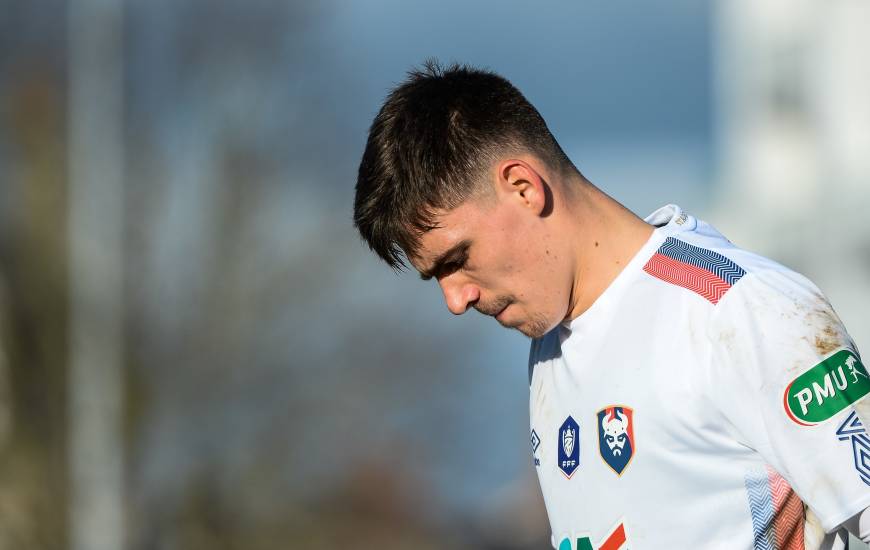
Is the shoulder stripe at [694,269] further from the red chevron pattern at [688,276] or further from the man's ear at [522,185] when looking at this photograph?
the man's ear at [522,185]

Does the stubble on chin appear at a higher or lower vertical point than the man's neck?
lower

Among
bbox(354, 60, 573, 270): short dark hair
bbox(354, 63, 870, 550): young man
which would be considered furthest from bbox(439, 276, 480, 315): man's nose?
bbox(354, 60, 573, 270): short dark hair

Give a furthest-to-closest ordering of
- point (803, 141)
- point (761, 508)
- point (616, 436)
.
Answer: point (803, 141) < point (616, 436) < point (761, 508)

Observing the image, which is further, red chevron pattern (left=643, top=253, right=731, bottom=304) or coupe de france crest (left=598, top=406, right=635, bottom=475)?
coupe de france crest (left=598, top=406, right=635, bottom=475)

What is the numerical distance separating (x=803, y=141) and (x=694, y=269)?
788 centimetres

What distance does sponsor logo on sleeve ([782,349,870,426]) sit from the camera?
2.43 meters

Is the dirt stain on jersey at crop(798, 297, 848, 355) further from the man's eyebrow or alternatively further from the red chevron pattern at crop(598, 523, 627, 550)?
the man's eyebrow

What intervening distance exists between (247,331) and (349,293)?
1.43 m

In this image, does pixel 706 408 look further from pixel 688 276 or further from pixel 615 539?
pixel 615 539

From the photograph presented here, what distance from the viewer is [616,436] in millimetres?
2705

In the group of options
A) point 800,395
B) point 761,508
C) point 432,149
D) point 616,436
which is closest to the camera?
point 800,395

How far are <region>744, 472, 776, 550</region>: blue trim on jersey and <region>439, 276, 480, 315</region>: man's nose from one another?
2.35ft

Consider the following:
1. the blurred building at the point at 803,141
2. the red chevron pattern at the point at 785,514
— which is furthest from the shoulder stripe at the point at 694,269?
the blurred building at the point at 803,141

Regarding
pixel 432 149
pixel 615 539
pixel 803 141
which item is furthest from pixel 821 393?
pixel 803 141
